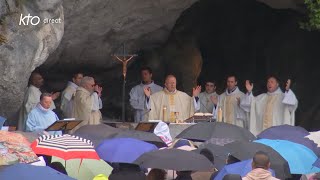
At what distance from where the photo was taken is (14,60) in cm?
1448

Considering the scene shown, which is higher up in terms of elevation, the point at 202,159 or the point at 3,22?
the point at 3,22

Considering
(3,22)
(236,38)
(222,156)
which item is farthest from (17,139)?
(236,38)

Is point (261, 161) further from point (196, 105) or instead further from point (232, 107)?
point (232, 107)

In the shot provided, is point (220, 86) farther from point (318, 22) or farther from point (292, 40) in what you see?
point (318, 22)

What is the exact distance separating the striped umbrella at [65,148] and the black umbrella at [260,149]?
1.65 m

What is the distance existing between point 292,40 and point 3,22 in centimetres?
1046

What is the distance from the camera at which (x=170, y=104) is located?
1802cm

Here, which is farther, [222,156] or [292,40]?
[292,40]

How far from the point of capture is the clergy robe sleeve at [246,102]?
18625mm

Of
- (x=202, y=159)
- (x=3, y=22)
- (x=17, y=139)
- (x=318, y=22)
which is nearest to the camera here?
(x=17, y=139)

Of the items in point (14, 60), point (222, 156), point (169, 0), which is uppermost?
point (169, 0)

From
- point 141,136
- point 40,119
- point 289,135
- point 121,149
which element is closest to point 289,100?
point 289,135

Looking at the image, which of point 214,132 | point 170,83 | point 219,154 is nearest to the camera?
point 219,154

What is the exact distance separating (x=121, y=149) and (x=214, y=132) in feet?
6.62
